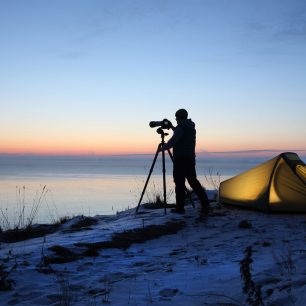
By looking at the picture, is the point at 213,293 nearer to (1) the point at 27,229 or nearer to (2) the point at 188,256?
(2) the point at 188,256

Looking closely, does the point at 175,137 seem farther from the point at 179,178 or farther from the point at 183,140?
the point at 179,178

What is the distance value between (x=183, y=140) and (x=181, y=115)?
533mm

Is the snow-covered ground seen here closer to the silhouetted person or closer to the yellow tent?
the yellow tent

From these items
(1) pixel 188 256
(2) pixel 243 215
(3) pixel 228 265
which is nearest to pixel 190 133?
(2) pixel 243 215

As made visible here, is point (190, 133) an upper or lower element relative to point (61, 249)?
upper

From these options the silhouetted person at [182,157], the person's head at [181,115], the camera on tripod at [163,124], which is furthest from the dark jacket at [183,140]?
the camera on tripod at [163,124]

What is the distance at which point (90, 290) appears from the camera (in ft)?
14.0

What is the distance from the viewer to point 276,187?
8.90 m

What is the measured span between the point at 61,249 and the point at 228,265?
2250 millimetres

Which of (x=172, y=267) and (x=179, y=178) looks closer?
(x=172, y=267)

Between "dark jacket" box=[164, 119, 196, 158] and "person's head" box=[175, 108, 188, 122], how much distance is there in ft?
0.36

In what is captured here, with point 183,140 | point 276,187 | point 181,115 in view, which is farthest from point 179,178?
point 276,187

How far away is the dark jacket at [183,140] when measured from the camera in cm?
877

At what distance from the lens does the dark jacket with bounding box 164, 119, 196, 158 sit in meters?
8.77
